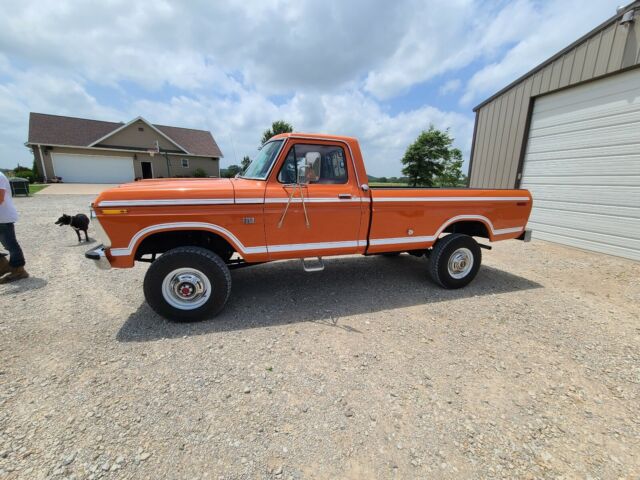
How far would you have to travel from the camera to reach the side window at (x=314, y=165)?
134 inches

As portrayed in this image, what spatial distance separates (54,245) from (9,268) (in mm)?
2494

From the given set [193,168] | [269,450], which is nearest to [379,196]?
[269,450]

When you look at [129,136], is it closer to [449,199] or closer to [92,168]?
[92,168]

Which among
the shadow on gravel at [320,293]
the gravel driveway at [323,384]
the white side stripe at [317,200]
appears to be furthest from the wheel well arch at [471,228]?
the white side stripe at [317,200]

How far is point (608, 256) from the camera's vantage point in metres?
6.34

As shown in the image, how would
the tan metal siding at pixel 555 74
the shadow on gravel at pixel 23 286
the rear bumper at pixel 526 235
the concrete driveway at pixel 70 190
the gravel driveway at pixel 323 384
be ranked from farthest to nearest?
the concrete driveway at pixel 70 190, the tan metal siding at pixel 555 74, the rear bumper at pixel 526 235, the shadow on gravel at pixel 23 286, the gravel driveway at pixel 323 384

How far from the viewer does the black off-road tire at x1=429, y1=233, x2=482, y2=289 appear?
166 inches

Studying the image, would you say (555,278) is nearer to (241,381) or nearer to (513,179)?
(513,179)

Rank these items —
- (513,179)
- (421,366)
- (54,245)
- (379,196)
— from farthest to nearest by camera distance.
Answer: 1. (513,179)
2. (54,245)
3. (379,196)
4. (421,366)

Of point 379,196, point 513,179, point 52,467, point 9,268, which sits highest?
point 513,179

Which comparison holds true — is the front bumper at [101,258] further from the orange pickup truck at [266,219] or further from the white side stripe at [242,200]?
the white side stripe at [242,200]

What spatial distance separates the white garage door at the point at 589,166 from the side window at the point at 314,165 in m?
6.65

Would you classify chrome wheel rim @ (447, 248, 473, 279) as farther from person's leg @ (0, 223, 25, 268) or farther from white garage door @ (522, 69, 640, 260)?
person's leg @ (0, 223, 25, 268)

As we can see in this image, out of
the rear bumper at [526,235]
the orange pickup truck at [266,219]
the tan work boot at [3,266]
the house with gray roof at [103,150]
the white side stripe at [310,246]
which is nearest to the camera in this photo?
the orange pickup truck at [266,219]
